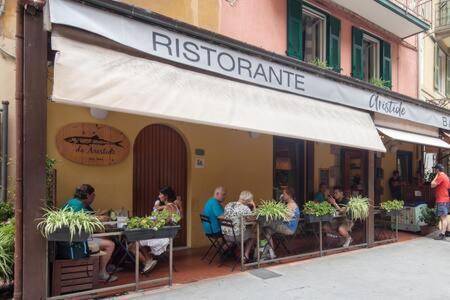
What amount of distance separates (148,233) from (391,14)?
9680 millimetres

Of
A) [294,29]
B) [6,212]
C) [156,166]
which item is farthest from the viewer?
[294,29]

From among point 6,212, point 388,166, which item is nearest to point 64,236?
point 6,212

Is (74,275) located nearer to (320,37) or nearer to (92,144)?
(92,144)

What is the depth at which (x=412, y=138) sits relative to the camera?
29.3ft

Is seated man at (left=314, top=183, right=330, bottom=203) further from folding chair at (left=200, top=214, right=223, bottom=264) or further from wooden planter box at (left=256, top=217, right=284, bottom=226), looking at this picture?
wooden planter box at (left=256, top=217, right=284, bottom=226)

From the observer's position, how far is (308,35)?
10.7 m

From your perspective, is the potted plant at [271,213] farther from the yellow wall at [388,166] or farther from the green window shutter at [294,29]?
the yellow wall at [388,166]

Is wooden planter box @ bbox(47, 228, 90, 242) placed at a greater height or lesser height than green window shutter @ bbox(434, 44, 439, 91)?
lesser

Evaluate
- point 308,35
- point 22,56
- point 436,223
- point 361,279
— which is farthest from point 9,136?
point 436,223

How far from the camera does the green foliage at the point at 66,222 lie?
4.21m

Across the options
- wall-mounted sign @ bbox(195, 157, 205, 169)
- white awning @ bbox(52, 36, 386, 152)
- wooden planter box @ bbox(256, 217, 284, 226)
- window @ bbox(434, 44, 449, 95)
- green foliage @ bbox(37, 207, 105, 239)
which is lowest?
wooden planter box @ bbox(256, 217, 284, 226)

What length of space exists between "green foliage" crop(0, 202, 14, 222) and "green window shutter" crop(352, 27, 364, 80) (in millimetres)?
8951

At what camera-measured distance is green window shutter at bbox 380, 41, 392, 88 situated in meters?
12.5

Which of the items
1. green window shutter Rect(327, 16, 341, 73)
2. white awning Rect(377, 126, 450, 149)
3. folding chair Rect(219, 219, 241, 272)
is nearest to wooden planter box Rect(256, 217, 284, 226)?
folding chair Rect(219, 219, 241, 272)
